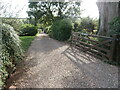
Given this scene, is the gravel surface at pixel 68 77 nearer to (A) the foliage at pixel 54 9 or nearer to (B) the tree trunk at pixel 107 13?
(B) the tree trunk at pixel 107 13

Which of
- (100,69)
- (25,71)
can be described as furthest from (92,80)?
(25,71)

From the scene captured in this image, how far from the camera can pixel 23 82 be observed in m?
2.76

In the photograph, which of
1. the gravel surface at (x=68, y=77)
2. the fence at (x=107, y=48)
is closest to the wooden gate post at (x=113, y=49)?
the fence at (x=107, y=48)

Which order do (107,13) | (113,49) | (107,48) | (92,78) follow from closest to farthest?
(92,78)
(113,49)
(107,48)
(107,13)

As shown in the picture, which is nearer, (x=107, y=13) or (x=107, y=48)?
(x=107, y=48)

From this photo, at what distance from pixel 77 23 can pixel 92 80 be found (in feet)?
43.7

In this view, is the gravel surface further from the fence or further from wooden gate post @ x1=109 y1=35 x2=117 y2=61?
the fence

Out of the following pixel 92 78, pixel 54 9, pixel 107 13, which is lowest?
pixel 92 78

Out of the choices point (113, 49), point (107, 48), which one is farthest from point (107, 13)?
point (113, 49)

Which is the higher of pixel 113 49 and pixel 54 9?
pixel 54 9

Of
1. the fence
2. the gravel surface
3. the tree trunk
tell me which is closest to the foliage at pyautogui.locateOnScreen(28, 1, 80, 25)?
the tree trunk

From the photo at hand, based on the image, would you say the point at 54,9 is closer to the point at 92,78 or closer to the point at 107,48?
the point at 107,48

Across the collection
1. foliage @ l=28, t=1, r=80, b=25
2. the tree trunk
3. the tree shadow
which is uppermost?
foliage @ l=28, t=1, r=80, b=25

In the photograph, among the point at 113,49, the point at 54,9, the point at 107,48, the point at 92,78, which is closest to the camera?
the point at 92,78
